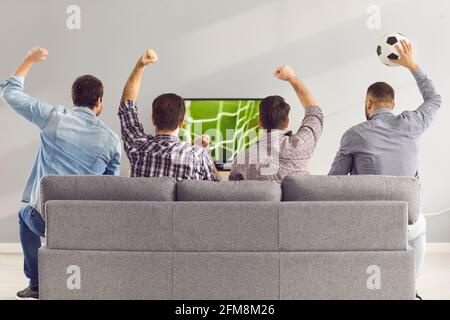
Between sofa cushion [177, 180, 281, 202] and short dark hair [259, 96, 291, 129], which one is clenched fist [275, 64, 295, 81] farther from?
sofa cushion [177, 180, 281, 202]

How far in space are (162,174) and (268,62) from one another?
2.83 m

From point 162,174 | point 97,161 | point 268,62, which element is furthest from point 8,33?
point 162,174

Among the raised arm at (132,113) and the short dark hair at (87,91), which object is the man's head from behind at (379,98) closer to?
the raised arm at (132,113)

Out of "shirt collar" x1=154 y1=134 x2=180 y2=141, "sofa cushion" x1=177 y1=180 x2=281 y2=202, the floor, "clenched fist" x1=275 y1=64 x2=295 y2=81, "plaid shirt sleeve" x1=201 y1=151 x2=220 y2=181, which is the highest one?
"clenched fist" x1=275 y1=64 x2=295 y2=81

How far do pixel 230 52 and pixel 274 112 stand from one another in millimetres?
2506

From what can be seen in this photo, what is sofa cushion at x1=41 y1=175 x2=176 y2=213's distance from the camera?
3045 mm

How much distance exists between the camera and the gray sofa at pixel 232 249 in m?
2.98

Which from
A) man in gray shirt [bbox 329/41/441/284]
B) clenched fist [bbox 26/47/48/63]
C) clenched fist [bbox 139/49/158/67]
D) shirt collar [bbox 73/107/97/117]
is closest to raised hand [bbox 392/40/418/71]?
man in gray shirt [bbox 329/41/441/284]

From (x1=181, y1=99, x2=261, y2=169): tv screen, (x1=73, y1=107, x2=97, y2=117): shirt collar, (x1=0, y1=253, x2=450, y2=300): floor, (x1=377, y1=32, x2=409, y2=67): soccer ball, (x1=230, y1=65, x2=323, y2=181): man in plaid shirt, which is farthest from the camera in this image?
(x1=181, y1=99, x2=261, y2=169): tv screen

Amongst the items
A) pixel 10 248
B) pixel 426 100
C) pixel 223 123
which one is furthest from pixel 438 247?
pixel 10 248

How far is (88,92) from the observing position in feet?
12.5

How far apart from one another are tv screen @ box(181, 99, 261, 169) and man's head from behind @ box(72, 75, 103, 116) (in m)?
1.95

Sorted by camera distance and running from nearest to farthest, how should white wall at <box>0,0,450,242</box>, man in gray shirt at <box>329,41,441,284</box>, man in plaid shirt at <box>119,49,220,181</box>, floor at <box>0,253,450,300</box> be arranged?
man in plaid shirt at <box>119,49,220,181</box>, man in gray shirt at <box>329,41,441,284</box>, floor at <box>0,253,450,300</box>, white wall at <box>0,0,450,242</box>
